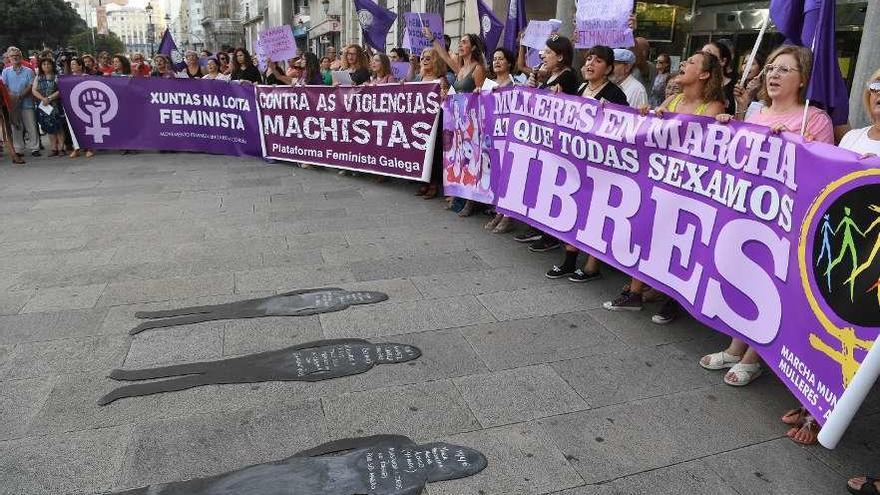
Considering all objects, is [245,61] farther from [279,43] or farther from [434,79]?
[434,79]

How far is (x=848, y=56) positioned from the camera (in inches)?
353

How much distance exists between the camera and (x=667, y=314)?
4.25 m

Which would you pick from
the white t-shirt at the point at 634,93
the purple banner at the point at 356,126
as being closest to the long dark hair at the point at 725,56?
the white t-shirt at the point at 634,93

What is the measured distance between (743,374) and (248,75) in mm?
9474

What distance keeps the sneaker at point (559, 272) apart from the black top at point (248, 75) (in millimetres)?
7409

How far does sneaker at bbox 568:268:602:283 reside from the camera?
4.99m

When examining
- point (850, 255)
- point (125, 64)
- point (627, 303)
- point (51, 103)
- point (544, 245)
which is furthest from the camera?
point (125, 64)

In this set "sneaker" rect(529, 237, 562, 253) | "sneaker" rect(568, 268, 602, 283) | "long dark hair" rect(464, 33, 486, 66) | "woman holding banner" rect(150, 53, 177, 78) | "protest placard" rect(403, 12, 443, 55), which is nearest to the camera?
"sneaker" rect(568, 268, 602, 283)

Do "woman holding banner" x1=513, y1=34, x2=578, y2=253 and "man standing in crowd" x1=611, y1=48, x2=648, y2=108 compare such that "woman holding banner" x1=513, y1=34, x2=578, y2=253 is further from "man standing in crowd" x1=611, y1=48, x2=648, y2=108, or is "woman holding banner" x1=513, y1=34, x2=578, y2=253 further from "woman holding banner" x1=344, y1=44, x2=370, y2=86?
"woman holding banner" x1=344, y1=44, x2=370, y2=86

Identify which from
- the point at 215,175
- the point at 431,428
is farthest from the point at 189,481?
the point at 215,175

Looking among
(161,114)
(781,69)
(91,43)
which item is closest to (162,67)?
(161,114)

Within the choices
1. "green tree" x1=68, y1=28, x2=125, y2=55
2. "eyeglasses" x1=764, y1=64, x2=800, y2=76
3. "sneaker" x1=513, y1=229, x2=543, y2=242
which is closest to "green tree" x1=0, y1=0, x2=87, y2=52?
"green tree" x1=68, y1=28, x2=125, y2=55

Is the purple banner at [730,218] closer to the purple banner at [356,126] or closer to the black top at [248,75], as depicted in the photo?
the purple banner at [356,126]

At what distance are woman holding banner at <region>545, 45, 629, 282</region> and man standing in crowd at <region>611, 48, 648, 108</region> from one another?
0.26 m
